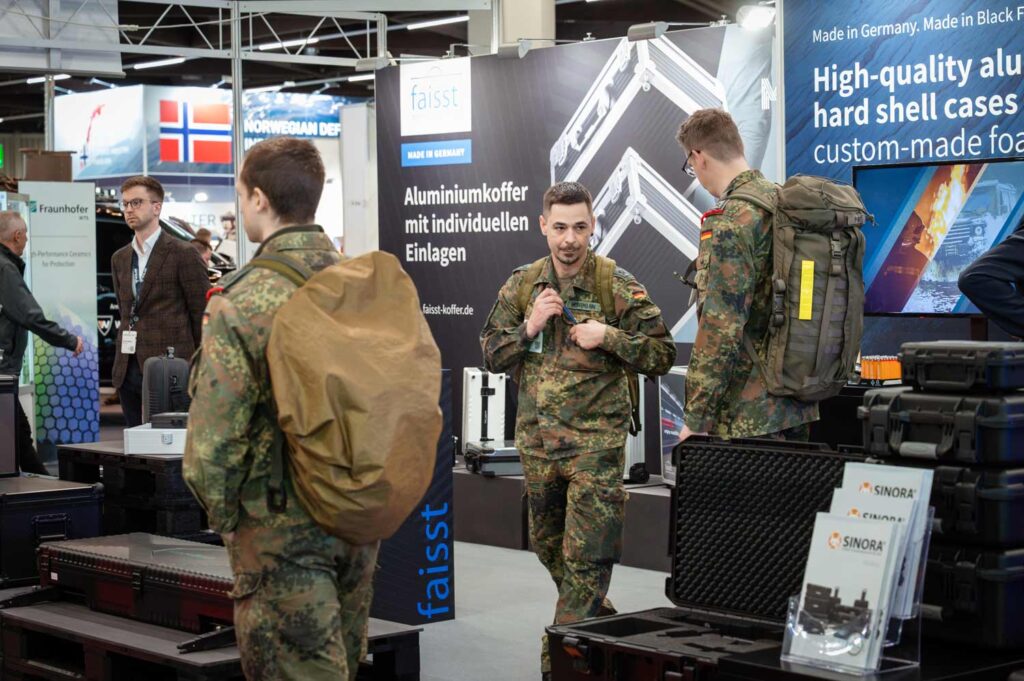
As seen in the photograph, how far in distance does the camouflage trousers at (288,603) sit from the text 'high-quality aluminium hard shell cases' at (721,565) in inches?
18.8

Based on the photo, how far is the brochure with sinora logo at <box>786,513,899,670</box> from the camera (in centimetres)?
222

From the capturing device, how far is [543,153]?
26.3 ft

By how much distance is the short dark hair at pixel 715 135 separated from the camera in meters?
3.87

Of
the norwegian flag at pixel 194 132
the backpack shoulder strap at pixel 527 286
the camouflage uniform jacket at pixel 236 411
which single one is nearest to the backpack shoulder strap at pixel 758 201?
the backpack shoulder strap at pixel 527 286

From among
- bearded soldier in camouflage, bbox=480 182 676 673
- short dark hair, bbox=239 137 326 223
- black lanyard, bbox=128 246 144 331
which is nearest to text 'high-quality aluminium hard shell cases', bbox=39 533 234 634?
bearded soldier in camouflage, bbox=480 182 676 673

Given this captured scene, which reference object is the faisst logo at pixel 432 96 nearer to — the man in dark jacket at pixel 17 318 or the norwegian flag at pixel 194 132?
the man in dark jacket at pixel 17 318

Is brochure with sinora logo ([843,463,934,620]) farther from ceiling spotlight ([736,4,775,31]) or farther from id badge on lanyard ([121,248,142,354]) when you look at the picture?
ceiling spotlight ([736,4,775,31])

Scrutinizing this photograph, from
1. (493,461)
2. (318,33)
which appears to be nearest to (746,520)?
(493,461)

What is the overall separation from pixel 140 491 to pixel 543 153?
3.74 meters

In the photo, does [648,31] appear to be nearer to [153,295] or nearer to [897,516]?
[153,295]

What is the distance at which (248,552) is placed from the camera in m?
2.73

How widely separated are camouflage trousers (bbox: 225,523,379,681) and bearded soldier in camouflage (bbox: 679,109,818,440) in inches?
51.1

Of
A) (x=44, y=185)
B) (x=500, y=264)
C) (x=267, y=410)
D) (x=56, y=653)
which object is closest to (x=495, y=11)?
(x=500, y=264)

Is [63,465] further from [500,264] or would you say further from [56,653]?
[500,264]
